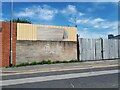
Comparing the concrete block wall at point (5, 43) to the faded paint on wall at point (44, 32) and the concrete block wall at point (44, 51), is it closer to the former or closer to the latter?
the concrete block wall at point (44, 51)

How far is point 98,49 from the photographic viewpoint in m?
29.8

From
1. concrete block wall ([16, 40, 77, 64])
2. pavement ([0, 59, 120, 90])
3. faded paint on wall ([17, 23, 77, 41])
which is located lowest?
pavement ([0, 59, 120, 90])

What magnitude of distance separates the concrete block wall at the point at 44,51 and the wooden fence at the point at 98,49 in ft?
3.13

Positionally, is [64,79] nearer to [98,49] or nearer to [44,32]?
[44,32]

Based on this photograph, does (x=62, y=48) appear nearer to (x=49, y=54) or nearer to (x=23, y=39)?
(x=49, y=54)

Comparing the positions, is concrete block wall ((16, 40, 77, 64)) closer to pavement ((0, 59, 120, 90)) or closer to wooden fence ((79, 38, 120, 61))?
wooden fence ((79, 38, 120, 61))

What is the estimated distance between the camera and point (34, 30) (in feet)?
85.7

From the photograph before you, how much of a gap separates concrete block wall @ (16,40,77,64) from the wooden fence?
0.96m

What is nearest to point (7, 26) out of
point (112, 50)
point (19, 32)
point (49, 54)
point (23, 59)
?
point (19, 32)

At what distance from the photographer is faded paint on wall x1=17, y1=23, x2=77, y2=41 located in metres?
25.3

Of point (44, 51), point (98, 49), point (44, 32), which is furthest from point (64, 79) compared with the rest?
point (98, 49)

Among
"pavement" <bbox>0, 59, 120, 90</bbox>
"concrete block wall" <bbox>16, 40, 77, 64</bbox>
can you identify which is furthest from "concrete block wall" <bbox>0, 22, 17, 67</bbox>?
"pavement" <bbox>0, 59, 120, 90</bbox>

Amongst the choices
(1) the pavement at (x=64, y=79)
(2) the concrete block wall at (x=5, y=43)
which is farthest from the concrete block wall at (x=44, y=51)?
(1) the pavement at (x=64, y=79)

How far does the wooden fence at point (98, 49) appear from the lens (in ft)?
94.0
